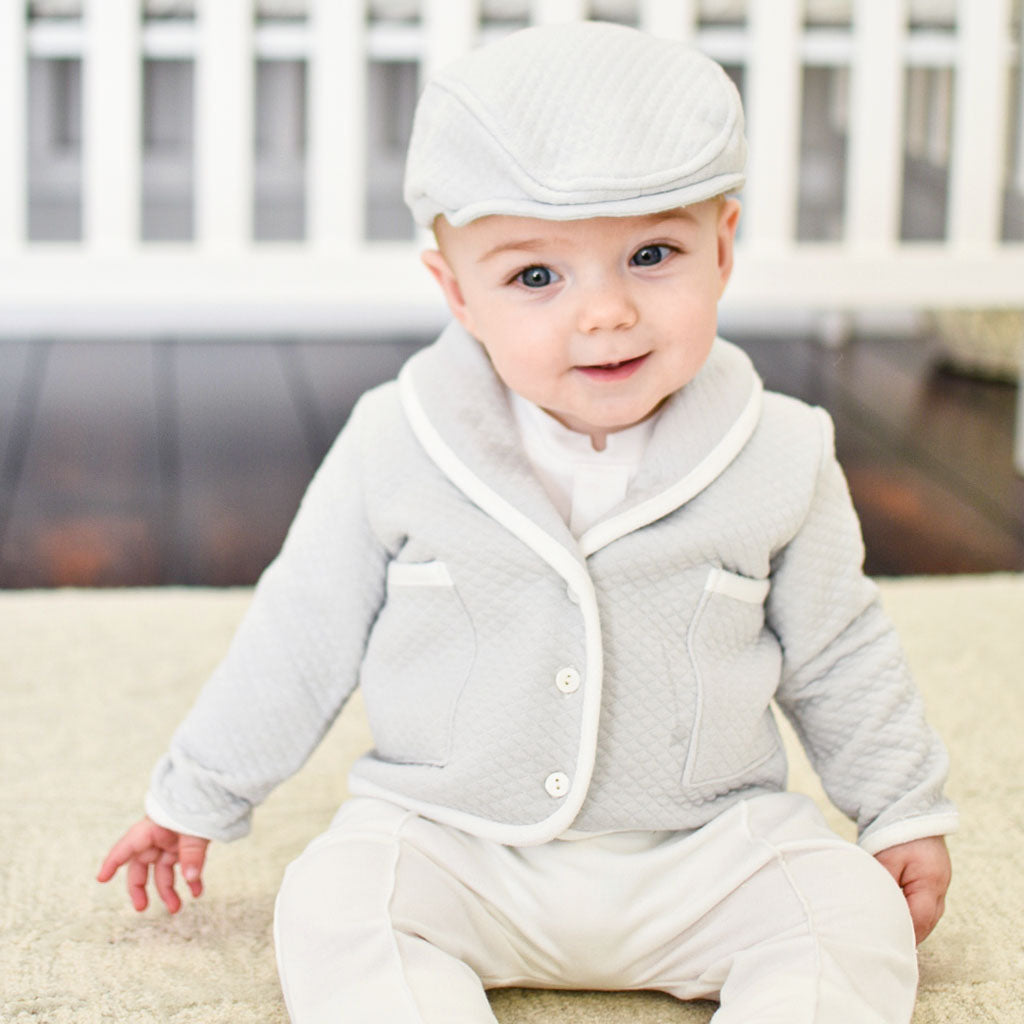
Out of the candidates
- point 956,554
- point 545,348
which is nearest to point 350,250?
point 956,554

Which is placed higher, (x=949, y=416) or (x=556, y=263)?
(x=556, y=263)

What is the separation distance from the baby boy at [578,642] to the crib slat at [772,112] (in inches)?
32.8

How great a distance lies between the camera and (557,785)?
0.75 metres

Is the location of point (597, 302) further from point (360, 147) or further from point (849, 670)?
point (360, 147)

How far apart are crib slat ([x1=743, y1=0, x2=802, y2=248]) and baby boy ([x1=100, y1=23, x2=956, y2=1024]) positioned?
83 cm

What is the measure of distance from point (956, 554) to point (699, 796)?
83 cm

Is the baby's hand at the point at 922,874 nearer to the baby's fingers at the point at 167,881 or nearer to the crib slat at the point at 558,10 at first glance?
the baby's fingers at the point at 167,881

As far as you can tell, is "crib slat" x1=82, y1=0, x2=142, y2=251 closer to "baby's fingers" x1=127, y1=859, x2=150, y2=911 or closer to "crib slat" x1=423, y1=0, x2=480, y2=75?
"crib slat" x1=423, y1=0, x2=480, y2=75

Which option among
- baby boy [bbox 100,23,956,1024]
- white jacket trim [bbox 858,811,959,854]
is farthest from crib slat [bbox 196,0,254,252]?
white jacket trim [bbox 858,811,959,854]

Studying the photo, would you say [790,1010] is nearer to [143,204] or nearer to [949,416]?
[949,416]

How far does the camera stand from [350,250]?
1.62m

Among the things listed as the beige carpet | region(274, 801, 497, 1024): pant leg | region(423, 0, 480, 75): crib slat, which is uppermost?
region(423, 0, 480, 75): crib slat

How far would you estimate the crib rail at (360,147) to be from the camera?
5.16 ft

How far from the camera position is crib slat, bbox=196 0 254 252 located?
1.56 m
